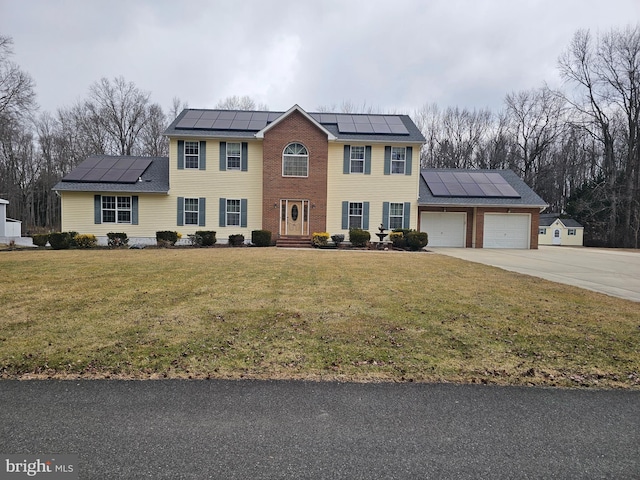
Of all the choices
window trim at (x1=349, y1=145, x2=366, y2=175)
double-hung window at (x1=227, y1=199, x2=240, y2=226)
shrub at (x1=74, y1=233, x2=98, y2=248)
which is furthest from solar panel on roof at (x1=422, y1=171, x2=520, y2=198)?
shrub at (x1=74, y1=233, x2=98, y2=248)

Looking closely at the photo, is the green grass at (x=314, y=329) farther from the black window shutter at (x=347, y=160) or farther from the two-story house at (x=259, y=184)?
the black window shutter at (x=347, y=160)

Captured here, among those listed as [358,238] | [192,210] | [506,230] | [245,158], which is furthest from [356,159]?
[506,230]

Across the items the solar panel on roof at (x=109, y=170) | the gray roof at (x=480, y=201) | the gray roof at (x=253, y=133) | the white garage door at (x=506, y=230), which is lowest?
the white garage door at (x=506, y=230)

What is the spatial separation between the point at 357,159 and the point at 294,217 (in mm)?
5030

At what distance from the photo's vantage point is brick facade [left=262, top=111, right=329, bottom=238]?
20344mm

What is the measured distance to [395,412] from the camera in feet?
9.55

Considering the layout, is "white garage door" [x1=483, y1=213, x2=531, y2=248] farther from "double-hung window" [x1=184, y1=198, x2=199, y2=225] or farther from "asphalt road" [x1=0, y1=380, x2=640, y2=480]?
"asphalt road" [x1=0, y1=380, x2=640, y2=480]

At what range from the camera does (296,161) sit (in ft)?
67.4

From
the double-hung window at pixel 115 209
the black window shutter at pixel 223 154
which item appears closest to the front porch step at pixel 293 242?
the black window shutter at pixel 223 154

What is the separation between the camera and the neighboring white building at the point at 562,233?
36.6 metres

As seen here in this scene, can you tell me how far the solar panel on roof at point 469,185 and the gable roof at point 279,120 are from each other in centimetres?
333

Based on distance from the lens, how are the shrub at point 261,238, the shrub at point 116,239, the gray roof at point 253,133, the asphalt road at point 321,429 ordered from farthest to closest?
1. the gray roof at point 253,133
2. the shrub at point 261,238
3. the shrub at point 116,239
4. the asphalt road at point 321,429

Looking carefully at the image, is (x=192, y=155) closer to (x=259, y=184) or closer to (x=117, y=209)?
(x=259, y=184)

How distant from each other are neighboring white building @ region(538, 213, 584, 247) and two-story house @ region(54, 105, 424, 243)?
2348 cm
